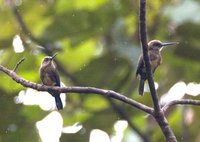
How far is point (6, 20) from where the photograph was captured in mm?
5375

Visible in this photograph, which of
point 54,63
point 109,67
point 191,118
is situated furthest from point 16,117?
point 191,118

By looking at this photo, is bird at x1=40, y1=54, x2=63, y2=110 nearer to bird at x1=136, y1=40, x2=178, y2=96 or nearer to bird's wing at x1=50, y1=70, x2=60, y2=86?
bird's wing at x1=50, y1=70, x2=60, y2=86

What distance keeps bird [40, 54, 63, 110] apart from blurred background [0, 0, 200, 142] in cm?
28

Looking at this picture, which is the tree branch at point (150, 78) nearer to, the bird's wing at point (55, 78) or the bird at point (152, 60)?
the bird at point (152, 60)

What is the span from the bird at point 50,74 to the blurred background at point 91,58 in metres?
0.28

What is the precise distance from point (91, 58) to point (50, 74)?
75 centimetres

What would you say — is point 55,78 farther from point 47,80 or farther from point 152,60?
point 152,60

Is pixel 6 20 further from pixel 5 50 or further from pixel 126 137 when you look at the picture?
pixel 126 137

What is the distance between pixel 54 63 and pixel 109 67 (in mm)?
458

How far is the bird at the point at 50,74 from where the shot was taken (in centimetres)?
475

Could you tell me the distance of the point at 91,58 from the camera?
5539 mm

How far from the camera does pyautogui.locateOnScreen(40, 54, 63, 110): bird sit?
4746mm

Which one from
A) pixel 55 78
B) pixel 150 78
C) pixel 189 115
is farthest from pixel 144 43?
pixel 189 115

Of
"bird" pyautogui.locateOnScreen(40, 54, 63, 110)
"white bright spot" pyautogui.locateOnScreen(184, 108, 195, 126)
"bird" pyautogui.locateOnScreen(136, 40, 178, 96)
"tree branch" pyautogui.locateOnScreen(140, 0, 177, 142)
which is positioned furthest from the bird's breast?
"tree branch" pyautogui.locateOnScreen(140, 0, 177, 142)
